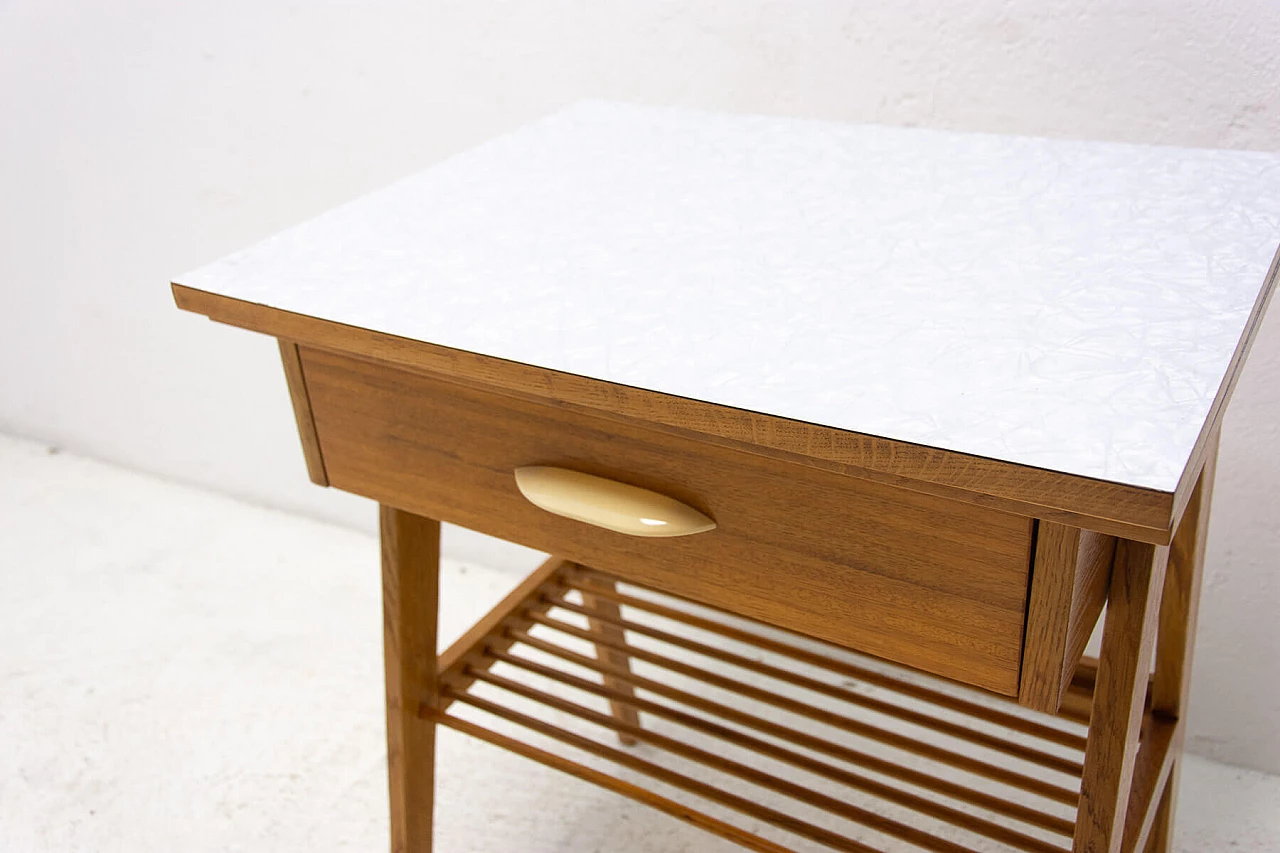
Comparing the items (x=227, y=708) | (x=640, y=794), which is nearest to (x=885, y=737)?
(x=640, y=794)

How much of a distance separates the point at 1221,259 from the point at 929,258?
203mm

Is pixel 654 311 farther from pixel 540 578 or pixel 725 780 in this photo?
pixel 725 780

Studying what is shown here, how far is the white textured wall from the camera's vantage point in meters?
1.33

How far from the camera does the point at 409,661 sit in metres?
1.15

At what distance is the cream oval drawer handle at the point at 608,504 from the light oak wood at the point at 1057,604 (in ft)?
0.73

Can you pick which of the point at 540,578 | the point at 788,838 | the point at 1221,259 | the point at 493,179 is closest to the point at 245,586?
the point at 540,578

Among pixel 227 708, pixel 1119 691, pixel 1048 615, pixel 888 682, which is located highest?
pixel 1048 615

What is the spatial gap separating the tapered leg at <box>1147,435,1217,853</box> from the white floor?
40 cm

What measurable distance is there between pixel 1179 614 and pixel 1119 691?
40cm

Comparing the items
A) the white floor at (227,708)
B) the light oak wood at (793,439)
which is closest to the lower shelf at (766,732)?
the white floor at (227,708)

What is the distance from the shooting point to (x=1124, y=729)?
80cm

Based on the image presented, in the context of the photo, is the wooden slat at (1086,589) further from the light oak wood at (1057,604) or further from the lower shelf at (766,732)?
the lower shelf at (766,732)

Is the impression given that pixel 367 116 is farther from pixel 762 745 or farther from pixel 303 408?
pixel 762 745

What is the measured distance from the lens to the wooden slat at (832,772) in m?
1.04
